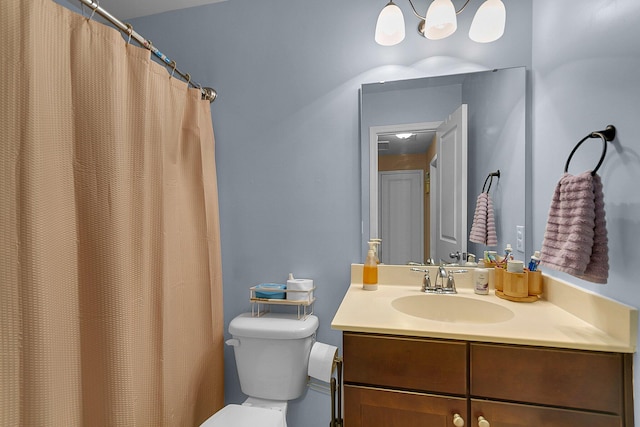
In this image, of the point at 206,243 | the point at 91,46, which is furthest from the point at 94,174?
the point at 206,243

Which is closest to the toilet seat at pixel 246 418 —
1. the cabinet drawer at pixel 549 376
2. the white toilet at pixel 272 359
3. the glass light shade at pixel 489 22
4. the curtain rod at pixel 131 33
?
the white toilet at pixel 272 359

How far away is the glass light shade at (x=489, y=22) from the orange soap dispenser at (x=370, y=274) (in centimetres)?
108

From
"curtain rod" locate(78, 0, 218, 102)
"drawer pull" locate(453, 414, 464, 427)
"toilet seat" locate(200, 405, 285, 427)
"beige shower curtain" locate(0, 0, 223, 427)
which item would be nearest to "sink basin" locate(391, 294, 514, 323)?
"drawer pull" locate(453, 414, 464, 427)

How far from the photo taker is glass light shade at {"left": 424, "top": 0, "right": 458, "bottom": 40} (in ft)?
4.13

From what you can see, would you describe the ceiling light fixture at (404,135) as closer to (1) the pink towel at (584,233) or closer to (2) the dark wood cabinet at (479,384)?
(1) the pink towel at (584,233)

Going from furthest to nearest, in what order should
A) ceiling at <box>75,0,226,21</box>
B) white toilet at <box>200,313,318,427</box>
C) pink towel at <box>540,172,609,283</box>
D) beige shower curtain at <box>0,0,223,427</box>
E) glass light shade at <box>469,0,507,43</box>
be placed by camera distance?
ceiling at <box>75,0,226,21</box>, white toilet at <box>200,313,318,427</box>, glass light shade at <box>469,0,507,43</box>, pink towel at <box>540,172,609,283</box>, beige shower curtain at <box>0,0,223,427</box>

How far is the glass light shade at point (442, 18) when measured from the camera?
126 centimetres

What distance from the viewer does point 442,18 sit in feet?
4.15

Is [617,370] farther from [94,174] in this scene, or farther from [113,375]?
[94,174]

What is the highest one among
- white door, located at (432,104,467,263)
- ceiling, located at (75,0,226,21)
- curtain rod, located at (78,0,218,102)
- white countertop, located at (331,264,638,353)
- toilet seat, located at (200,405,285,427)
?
ceiling, located at (75,0,226,21)

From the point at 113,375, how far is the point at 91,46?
1060mm

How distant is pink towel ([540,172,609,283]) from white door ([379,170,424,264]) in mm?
583

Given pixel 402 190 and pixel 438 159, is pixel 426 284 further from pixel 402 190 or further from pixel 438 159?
pixel 438 159

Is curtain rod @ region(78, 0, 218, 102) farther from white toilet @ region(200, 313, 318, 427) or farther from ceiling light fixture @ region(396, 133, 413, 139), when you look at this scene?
white toilet @ region(200, 313, 318, 427)
